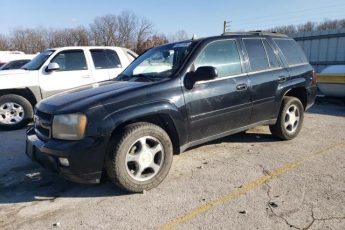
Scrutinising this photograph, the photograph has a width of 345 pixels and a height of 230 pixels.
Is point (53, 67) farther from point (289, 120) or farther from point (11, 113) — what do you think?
point (289, 120)

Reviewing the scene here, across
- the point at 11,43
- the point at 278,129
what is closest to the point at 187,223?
the point at 278,129

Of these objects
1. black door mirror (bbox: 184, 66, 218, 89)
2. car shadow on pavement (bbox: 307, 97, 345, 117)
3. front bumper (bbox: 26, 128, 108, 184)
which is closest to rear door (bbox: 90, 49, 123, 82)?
black door mirror (bbox: 184, 66, 218, 89)

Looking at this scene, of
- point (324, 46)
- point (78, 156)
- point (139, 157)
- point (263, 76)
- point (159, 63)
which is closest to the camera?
point (78, 156)

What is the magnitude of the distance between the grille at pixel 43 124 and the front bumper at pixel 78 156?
0.46 ft

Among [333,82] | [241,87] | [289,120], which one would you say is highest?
[241,87]

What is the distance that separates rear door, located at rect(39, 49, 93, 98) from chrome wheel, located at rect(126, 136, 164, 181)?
197 inches

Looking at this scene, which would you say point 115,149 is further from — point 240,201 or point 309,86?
point 309,86

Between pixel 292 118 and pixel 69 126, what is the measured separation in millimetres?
3854

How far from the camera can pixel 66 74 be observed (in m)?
8.52

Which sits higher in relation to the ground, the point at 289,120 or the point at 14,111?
the point at 289,120

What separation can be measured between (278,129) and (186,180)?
221 cm

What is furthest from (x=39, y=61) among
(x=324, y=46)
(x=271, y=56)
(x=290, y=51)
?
(x=324, y=46)

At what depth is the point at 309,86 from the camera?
245 inches

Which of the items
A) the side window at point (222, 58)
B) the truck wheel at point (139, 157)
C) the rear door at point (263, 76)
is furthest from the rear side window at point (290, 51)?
the truck wheel at point (139, 157)
